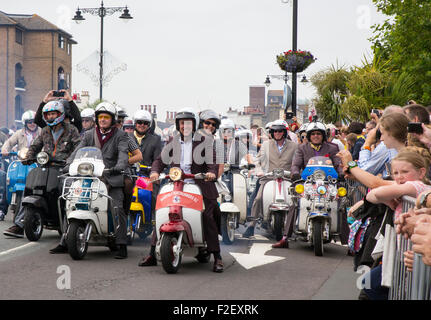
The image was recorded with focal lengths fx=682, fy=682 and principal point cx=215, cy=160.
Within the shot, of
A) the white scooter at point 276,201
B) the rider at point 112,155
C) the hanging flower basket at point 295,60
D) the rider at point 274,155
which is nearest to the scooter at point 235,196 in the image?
the rider at point 274,155

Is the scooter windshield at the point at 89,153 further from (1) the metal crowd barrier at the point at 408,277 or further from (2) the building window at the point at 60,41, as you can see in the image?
(2) the building window at the point at 60,41

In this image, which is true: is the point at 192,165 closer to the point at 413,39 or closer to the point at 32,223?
the point at 32,223

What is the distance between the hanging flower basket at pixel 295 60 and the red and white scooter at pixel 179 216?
12.6 metres

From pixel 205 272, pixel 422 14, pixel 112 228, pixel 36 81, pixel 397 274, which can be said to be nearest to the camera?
pixel 397 274

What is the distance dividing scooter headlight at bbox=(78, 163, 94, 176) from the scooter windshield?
148mm

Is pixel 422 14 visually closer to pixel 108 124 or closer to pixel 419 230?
pixel 108 124

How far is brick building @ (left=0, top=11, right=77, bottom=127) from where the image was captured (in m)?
64.4

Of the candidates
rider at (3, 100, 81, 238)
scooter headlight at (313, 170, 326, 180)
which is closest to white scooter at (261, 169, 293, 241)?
scooter headlight at (313, 170, 326, 180)

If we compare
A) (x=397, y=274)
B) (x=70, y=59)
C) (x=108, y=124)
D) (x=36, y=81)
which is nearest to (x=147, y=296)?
(x=397, y=274)

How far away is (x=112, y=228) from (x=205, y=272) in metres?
1.56

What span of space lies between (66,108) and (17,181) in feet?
6.52

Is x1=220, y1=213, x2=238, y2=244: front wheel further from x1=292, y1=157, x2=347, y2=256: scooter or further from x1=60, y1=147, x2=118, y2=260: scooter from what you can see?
x1=60, y1=147, x2=118, y2=260: scooter

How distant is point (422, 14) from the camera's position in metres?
32.9
